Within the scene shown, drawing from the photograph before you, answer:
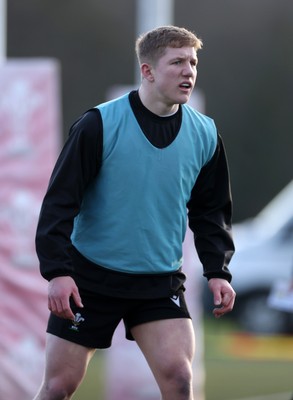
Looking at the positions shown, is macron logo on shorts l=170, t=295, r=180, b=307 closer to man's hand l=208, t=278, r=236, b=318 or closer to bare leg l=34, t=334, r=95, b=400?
man's hand l=208, t=278, r=236, b=318

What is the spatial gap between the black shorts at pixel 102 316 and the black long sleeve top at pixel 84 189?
0.18m

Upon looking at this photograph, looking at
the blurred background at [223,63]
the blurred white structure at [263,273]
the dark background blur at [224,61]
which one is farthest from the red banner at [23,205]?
the dark background blur at [224,61]

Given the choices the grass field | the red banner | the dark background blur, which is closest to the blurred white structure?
the grass field

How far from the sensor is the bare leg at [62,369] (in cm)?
563

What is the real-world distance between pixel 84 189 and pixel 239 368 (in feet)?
27.2

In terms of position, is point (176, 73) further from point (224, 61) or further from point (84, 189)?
point (224, 61)

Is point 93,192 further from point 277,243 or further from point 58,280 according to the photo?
point 277,243

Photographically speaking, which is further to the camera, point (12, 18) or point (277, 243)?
point (12, 18)

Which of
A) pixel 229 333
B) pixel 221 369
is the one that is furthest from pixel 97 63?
pixel 221 369

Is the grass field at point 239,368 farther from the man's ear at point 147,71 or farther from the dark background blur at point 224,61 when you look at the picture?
the dark background blur at point 224,61

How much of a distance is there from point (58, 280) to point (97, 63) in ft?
104

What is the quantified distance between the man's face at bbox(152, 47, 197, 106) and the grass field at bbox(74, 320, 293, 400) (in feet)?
16.4

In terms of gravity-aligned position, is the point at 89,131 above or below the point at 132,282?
above

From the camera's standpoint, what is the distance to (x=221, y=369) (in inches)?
527
